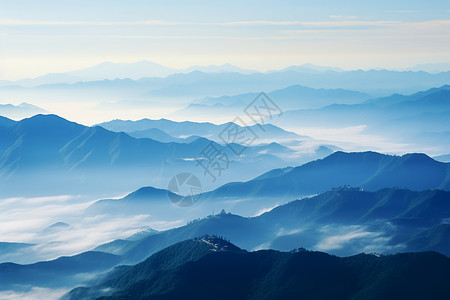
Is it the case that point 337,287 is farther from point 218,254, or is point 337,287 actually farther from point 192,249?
point 192,249

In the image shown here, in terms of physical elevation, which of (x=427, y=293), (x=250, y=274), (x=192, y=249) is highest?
→ (x=192, y=249)

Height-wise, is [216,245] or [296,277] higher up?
[216,245]

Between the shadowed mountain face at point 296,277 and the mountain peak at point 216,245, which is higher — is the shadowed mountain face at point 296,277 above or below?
below

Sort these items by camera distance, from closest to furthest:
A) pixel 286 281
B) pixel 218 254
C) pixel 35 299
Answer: pixel 286 281
pixel 218 254
pixel 35 299

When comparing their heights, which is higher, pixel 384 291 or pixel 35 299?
pixel 35 299

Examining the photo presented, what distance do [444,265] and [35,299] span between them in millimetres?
129318

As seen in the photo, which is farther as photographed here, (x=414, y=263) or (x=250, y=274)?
(x=250, y=274)

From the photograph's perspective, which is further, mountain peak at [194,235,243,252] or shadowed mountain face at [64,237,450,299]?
mountain peak at [194,235,243,252]

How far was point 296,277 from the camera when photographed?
479 feet

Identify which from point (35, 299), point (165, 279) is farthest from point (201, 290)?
point (35, 299)

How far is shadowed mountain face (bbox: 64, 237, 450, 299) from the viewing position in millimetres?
137375

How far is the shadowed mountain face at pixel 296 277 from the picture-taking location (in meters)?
137

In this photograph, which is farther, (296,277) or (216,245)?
(216,245)

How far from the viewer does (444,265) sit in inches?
5600
